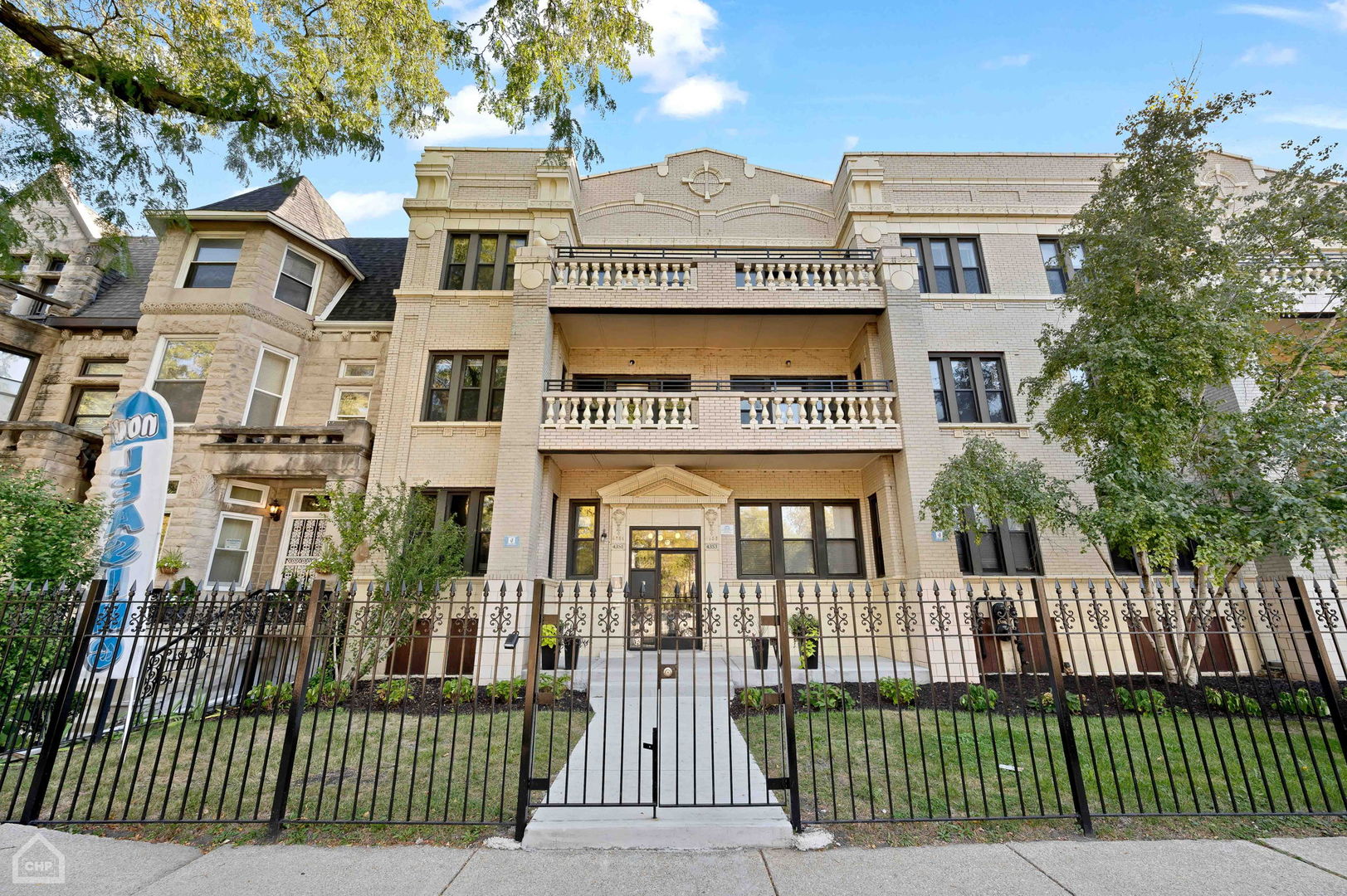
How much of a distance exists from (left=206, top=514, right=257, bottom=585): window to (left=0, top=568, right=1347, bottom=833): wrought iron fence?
12.0 ft

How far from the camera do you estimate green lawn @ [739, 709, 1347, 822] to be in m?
4.29

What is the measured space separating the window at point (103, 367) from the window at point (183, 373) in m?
2.39

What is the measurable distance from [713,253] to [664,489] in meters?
5.63

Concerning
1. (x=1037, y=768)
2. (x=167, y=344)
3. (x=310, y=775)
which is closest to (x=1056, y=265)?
(x=1037, y=768)

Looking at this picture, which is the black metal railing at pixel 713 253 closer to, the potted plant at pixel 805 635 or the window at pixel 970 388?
the window at pixel 970 388

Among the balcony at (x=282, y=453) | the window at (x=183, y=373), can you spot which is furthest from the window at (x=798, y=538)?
the window at (x=183, y=373)

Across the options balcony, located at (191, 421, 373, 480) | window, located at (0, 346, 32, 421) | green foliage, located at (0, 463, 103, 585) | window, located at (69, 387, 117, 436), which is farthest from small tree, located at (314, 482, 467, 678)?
window, located at (0, 346, 32, 421)

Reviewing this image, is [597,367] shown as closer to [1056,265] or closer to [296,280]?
[296,280]

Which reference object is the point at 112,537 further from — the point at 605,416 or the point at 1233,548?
the point at 1233,548

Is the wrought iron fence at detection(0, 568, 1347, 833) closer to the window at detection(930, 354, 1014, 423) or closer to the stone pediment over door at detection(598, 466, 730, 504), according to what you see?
the stone pediment over door at detection(598, 466, 730, 504)

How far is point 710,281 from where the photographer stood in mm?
12125

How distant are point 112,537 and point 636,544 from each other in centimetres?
847

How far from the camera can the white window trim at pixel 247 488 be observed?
472 inches

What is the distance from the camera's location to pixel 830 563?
12.5m
